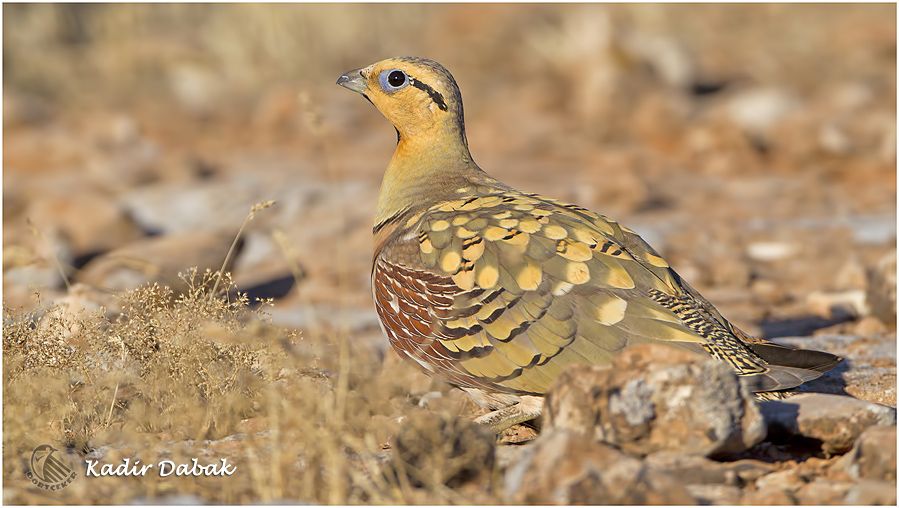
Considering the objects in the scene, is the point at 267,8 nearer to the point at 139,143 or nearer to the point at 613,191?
the point at 139,143

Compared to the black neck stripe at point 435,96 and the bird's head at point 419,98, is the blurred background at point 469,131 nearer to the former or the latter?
the bird's head at point 419,98

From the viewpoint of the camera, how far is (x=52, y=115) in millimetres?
16922

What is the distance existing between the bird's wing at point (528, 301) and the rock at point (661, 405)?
54 cm

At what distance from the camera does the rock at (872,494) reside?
344cm

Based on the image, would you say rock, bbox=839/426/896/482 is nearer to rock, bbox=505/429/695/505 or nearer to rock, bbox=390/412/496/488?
rock, bbox=505/429/695/505

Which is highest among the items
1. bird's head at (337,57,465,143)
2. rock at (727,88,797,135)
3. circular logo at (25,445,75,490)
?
rock at (727,88,797,135)

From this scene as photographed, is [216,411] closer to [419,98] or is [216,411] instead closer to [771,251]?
[419,98]

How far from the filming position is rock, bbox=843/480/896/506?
11.3 feet

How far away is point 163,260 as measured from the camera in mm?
9156

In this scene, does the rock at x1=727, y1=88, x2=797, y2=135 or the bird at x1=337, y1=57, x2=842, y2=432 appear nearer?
the bird at x1=337, y1=57, x2=842, y2=432

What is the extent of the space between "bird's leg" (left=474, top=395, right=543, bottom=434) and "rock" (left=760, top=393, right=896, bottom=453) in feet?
3.22

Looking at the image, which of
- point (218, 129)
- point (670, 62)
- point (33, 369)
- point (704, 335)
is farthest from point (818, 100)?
point (33, 369)

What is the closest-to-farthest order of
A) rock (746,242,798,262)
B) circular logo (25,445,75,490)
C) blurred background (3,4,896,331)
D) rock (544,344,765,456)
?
rock (544,344,765,456), circular logo (25,445,75,490), blurred background (3,4,896,331), rock (746,242,798,262)

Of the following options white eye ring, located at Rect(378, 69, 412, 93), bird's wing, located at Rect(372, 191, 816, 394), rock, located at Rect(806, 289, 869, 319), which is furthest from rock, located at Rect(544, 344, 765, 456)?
rock, located at Rect(806, 289, 869, 319)
